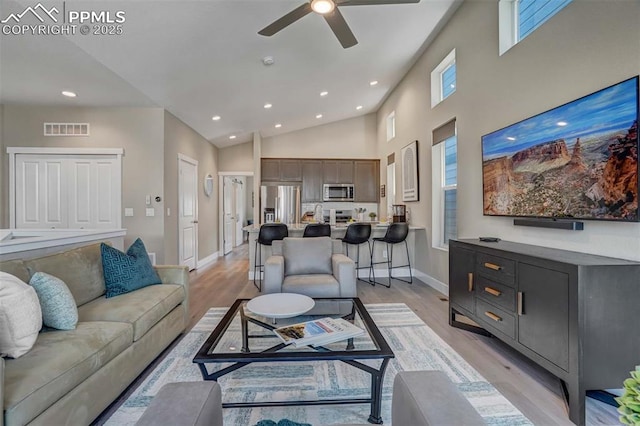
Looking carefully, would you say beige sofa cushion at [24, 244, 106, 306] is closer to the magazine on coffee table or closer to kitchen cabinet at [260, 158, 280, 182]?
the magazine on coffee table

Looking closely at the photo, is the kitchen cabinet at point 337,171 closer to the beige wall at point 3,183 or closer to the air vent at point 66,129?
the air vent at point 66,129

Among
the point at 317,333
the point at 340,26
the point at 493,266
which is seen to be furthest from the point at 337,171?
the point at 317,333

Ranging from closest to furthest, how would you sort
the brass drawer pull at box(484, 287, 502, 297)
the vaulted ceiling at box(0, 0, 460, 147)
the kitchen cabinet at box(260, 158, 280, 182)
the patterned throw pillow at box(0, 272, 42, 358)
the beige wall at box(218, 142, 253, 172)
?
the patterned throw pillow at box(0, 272, 42, 358), the brass drawer pull at box(484, 287, 502, 297), the vaulted ceiling at box(0, 0, 460, 147), the kitchen cabinet at box(260, 158, 280, 182), the beige wall at box(218, 142, 253, 172)

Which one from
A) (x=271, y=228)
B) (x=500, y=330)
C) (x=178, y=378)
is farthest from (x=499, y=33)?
(x=178, y=378)

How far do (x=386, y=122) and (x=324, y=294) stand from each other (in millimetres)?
4749

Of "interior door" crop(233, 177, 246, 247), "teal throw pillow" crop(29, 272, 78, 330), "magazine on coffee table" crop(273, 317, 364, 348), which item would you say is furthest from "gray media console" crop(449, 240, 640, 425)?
"interior door" crop(233, 177, 246, 247)

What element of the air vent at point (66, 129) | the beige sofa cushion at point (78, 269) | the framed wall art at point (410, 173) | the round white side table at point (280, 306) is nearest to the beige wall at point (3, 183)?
the air vent at point (66, 129)

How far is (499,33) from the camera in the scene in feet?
9.29

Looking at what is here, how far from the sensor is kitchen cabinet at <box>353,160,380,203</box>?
7.29m

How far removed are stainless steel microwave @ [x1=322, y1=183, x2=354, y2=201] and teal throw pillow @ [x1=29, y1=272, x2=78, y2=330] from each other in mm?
5768

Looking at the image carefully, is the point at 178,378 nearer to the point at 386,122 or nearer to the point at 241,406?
the point at 241,406

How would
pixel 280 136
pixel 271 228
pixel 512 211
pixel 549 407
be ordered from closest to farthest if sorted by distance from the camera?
pixel 549 407, pixel 512 211, pixel 271 228, pixel 280 136

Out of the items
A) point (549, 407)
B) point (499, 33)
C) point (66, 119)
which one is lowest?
point (549, 407)

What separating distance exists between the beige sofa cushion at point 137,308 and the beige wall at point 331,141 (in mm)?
5336
